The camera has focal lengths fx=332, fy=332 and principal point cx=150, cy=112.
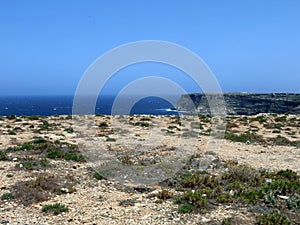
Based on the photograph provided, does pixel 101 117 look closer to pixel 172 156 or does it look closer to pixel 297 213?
pixel 172 156

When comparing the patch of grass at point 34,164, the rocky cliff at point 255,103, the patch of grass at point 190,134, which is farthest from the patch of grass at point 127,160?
the rocky cliff at point 255,103

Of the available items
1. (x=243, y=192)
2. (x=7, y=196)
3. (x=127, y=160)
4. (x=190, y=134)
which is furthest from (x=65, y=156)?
(x=190, y=134)

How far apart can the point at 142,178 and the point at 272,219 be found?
212 inches

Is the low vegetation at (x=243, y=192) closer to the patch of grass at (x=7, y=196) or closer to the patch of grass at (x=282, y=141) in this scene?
the patch of grass at (x=7, y=196)

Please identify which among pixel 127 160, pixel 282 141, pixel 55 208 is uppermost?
pixel 282 141

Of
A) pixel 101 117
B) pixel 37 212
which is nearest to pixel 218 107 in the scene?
pixel 101 117

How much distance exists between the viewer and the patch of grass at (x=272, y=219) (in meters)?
8.48

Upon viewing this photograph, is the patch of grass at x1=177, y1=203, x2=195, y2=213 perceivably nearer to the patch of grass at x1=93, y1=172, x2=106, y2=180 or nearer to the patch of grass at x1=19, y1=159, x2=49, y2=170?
the patch of grass at x1=93, y1=172, x2=106, y2=180

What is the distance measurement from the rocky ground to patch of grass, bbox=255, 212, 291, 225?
7 centimetres

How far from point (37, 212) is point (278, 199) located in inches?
283

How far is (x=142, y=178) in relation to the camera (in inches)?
502

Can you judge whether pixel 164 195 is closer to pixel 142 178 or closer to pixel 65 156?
pixel 142 178

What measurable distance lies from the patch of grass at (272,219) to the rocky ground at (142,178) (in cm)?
7

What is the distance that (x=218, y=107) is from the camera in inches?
1973
